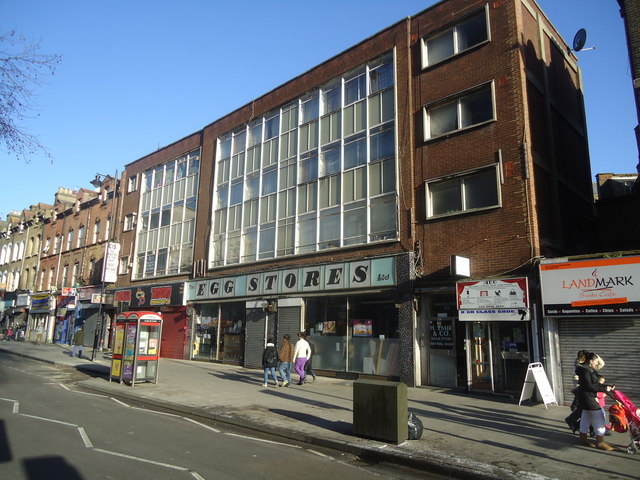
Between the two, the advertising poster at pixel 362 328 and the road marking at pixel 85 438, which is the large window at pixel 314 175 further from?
the road marking at pixel 85 438

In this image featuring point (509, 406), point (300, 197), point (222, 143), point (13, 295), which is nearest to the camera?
point (509, 406)

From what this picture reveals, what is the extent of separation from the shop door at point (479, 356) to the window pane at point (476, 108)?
6797 mm

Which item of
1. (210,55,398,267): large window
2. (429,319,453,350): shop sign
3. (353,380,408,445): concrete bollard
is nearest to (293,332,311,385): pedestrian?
(429,319,453,350): shop sign

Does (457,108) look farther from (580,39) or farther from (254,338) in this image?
(254,338)

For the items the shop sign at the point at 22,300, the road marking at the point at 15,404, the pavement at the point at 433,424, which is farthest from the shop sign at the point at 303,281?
the shop sign at the point at 22,300

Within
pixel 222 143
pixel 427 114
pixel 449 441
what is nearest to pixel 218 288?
pixel 222 143

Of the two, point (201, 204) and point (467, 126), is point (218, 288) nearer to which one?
point (201, 204)

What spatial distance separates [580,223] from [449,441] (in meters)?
12.6

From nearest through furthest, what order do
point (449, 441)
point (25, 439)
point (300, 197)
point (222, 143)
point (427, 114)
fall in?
point (25, 439) → point (449, 441) → point (427, 114) → point (300, 197) → point (222, 143)

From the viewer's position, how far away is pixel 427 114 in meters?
16.9

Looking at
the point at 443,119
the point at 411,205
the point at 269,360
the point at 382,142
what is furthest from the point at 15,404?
the point at 443,119

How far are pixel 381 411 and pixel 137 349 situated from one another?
9.89 metres

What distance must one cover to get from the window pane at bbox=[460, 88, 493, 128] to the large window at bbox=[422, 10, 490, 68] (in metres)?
1.73

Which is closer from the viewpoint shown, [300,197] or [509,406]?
[509,406]
